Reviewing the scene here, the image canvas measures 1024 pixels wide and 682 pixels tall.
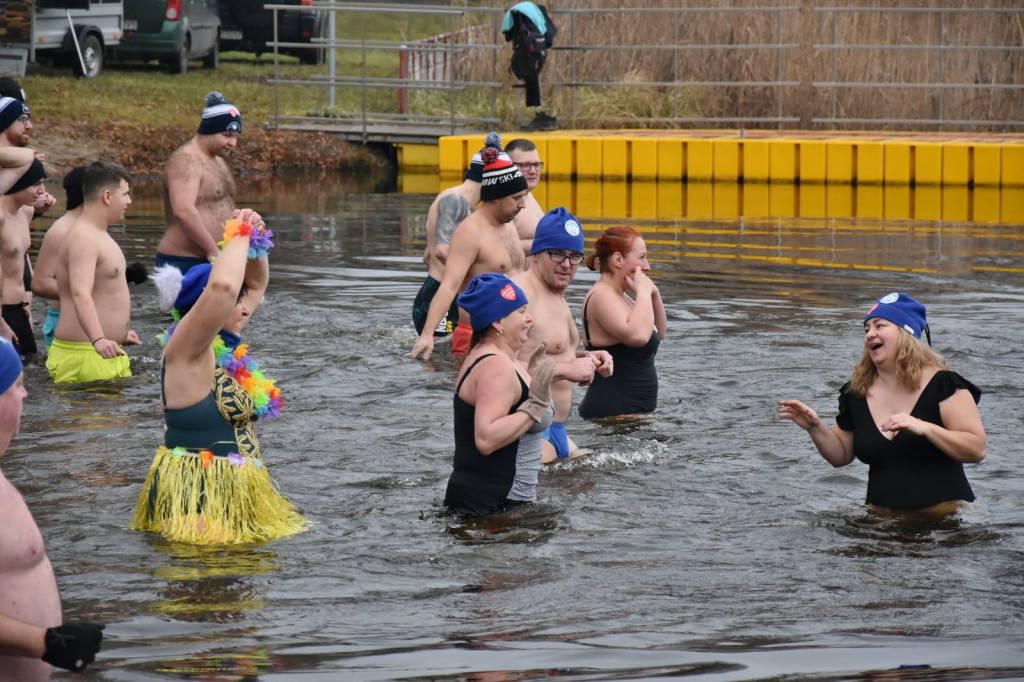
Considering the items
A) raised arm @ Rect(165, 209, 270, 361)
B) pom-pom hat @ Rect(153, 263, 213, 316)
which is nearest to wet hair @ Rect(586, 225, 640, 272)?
pom-pom hat @ Rect(153, 263, 213, 316)

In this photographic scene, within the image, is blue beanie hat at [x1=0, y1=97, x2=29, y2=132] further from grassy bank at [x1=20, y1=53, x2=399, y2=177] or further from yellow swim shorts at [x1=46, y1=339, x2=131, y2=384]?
grassy bank at [x1=20, y1=53, x2=399, y2=177]

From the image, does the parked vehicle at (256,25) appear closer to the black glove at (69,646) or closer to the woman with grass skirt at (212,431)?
the woman with grass skirt at (212,431)

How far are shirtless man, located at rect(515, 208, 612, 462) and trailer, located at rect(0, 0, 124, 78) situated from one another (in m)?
19.2

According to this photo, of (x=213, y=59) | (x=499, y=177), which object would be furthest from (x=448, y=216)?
Result: (x=213, y=59)

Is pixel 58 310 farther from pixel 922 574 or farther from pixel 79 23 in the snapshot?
pixel 79 23

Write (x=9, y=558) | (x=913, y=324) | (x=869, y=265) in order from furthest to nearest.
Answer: (x=869, y=265)
(x=913, y=324)
(x=9, y=558)

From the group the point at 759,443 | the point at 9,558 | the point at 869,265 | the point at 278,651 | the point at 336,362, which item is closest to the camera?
the point at 9,558

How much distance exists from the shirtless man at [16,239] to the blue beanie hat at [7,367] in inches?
247

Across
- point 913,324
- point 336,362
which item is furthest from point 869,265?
point 913,324

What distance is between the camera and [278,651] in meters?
5.25

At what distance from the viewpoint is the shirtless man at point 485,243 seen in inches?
355

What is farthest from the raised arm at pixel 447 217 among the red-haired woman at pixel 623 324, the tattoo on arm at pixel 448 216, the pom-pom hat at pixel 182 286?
the pom-pom hat at pixel 182 286

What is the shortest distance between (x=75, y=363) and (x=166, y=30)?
20.1 m

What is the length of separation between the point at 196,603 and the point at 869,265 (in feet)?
34.4
